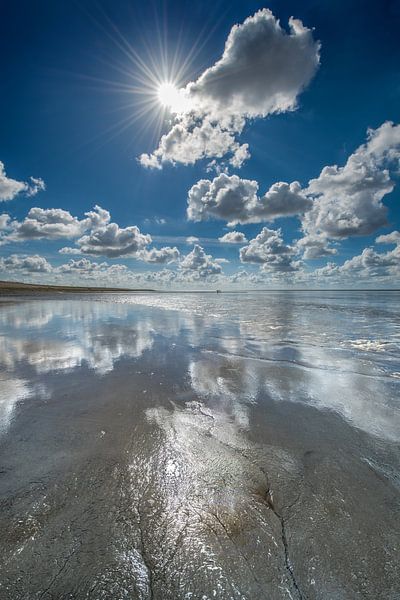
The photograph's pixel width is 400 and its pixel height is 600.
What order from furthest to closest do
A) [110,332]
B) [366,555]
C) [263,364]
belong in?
[110,332], [263,364], [366,555]

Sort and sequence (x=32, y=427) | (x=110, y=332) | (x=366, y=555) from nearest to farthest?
(x=366, y=555), (x=32, y=427), (x=110, y=332)

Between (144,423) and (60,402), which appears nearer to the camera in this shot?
(144,423)

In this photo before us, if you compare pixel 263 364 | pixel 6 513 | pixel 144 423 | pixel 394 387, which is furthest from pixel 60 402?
pixel 394 387

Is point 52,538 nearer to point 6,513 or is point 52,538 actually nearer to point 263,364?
point 6,513

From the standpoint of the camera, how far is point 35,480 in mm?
3090

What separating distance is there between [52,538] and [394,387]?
701 centimetres

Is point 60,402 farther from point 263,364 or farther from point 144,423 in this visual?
point 263,364

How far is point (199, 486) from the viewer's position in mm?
2990

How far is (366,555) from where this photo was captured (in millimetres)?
2242

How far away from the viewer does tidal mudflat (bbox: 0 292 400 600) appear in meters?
2.06

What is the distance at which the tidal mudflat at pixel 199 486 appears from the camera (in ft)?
6.77

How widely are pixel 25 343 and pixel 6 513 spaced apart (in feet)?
30.3

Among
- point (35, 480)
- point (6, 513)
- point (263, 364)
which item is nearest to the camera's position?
point (6, 513)

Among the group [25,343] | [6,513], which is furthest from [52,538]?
[25,343]
